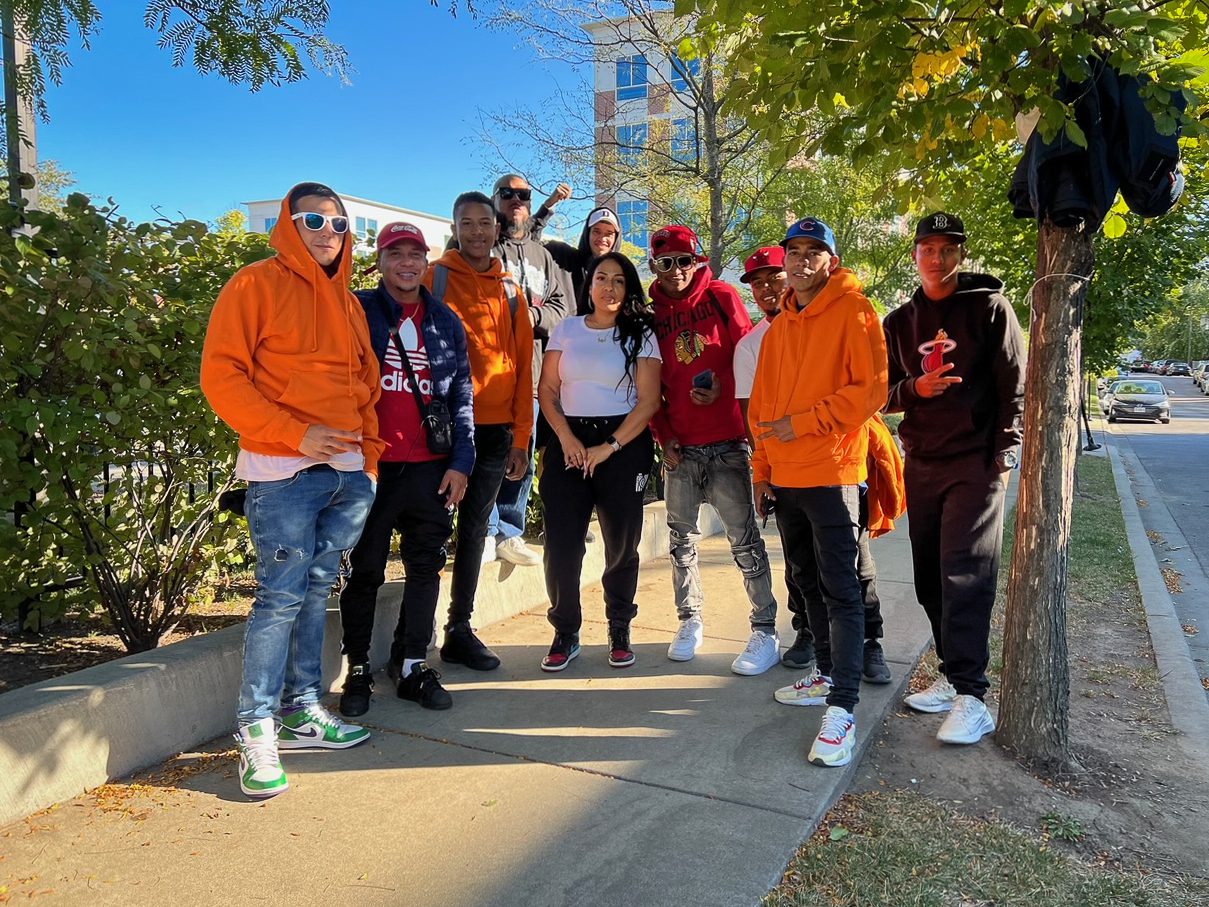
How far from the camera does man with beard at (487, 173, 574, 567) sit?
4.67 metres

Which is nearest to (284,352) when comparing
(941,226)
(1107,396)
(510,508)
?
(510,508)

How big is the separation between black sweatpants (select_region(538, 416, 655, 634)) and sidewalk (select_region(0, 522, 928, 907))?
0.42 metres

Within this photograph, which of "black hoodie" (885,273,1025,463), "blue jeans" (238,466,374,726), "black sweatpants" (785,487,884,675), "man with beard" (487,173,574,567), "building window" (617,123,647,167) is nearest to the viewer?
"blue jeans" (238,466,374,726)

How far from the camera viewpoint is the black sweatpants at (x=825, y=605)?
11.7 feet

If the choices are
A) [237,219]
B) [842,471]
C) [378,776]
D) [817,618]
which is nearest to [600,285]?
[842,471]

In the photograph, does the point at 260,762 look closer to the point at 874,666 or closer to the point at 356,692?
the point at 356,692

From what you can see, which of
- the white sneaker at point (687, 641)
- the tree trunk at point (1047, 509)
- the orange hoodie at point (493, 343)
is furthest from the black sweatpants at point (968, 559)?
the orange hoodie at point (493, 343)

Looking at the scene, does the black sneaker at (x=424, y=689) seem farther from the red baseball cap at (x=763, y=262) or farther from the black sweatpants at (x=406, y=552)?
the red baseball cap at (x=763, y=262)

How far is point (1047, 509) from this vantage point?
3.25m

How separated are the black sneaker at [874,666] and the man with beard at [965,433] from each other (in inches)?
13.8

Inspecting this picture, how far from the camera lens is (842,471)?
3.29 m

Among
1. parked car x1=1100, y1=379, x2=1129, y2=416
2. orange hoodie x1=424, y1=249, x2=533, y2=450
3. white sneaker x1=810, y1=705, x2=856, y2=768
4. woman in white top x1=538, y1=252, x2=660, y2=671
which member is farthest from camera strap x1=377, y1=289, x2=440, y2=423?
parked car x1=1100, y1=379, x2=1129, y2=416

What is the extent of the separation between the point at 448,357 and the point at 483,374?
38 centimetres

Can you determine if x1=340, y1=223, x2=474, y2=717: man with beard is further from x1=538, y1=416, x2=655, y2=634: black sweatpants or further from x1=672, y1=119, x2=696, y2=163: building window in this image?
x1=672, y1=119, x2=696, y2=163: building window
